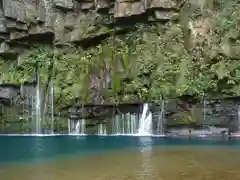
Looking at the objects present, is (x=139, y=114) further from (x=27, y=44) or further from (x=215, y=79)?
(x=27, y=44)

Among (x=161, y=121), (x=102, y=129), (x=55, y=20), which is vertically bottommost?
(x=102, y=129)

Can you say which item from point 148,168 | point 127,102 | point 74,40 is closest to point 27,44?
point 74,40

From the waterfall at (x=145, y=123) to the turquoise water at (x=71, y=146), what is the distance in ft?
9.32

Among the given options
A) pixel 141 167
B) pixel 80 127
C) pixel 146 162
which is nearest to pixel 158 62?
pixel 80 127

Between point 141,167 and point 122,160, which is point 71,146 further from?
point 141,167

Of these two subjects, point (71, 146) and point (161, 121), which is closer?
point (71, 146)

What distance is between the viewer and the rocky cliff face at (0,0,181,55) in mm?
30500

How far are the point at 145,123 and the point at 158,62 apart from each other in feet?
14.1

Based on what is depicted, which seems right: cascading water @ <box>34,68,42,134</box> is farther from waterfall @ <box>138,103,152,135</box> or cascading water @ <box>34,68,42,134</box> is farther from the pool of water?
waterfall @ <box>138,103,152,135</box>

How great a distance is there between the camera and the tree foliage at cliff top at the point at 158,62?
25.8 metres

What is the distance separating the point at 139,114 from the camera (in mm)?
27312

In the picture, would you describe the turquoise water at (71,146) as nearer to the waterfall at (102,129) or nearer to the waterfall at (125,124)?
the waterfall at (102,129)

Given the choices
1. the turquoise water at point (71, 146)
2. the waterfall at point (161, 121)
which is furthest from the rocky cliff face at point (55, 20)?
the turquoise water at point (71, 146)

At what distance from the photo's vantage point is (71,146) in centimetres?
2161
